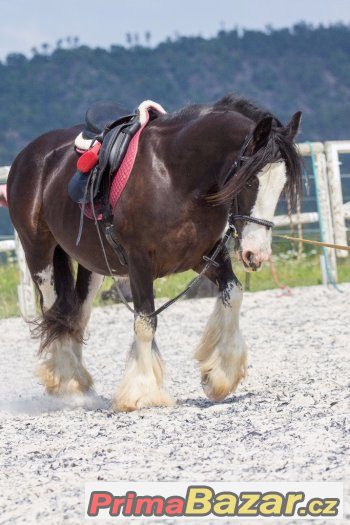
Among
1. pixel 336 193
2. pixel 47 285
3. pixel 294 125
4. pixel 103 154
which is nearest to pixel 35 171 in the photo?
pixel 47 285

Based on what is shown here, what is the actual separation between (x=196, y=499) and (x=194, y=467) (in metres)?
0.55

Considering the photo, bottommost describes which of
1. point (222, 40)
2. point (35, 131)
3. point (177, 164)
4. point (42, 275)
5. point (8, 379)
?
point (8, 379)

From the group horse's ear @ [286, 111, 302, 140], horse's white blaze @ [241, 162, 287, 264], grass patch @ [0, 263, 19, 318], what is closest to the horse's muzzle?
horse's white blaze @ [241, 162, 287, 264]

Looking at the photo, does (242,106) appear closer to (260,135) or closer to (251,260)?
(260,135)

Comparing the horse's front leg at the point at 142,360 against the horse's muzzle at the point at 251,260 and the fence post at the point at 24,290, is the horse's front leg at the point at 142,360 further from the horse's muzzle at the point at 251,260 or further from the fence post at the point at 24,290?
the fence post at the point at 24,290

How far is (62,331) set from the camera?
6.89m

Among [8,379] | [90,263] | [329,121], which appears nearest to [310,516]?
[90,263]

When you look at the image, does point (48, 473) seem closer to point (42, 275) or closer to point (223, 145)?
point (223, 145)

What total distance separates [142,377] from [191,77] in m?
39.8

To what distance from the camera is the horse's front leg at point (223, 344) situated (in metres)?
6.05

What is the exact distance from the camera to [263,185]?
546 cm

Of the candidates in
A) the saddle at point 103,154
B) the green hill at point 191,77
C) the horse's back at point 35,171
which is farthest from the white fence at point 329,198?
the green hill at point 191,77

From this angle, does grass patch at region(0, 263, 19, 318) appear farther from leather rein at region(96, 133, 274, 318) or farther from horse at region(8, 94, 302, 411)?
leather rein at region(96, 133, 274, 318)

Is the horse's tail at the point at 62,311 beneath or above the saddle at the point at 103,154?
beneath
